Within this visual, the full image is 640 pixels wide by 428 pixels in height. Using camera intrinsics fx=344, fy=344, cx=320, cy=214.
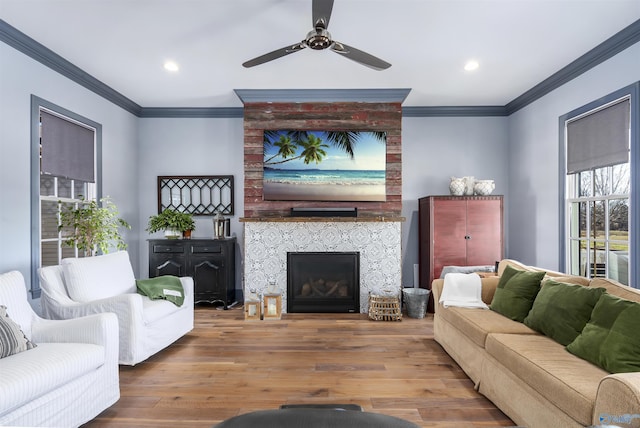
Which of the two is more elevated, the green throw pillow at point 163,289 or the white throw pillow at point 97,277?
the white throw pillow at point 97,277

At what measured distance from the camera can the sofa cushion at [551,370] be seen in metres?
1.49

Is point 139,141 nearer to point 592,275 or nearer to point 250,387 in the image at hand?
point 250,387

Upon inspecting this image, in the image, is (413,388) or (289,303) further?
(289,303)

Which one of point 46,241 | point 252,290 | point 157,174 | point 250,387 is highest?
point 157,174

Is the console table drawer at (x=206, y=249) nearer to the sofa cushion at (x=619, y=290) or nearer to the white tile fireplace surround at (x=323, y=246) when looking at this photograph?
the white tile fireplace surround at (x=323, y=246)

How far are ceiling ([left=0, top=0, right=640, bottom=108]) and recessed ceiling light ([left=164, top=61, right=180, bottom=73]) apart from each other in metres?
0.05

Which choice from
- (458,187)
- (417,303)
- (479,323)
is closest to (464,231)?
(458,187)

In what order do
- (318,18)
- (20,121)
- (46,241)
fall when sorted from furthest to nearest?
(46,241) → (20,121) → (318,18)

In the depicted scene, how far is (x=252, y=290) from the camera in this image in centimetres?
431

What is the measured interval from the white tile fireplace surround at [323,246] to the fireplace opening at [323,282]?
66 mm

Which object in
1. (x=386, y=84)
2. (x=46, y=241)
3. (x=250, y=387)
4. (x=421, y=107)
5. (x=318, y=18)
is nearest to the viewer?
(x=318, y=18)

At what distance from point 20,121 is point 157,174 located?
6.62 ft

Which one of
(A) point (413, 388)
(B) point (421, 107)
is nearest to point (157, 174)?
(B) point (421, 107)

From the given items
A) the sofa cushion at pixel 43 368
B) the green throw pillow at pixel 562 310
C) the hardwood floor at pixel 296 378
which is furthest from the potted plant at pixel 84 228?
the green throw pillow at pixel 562 310
